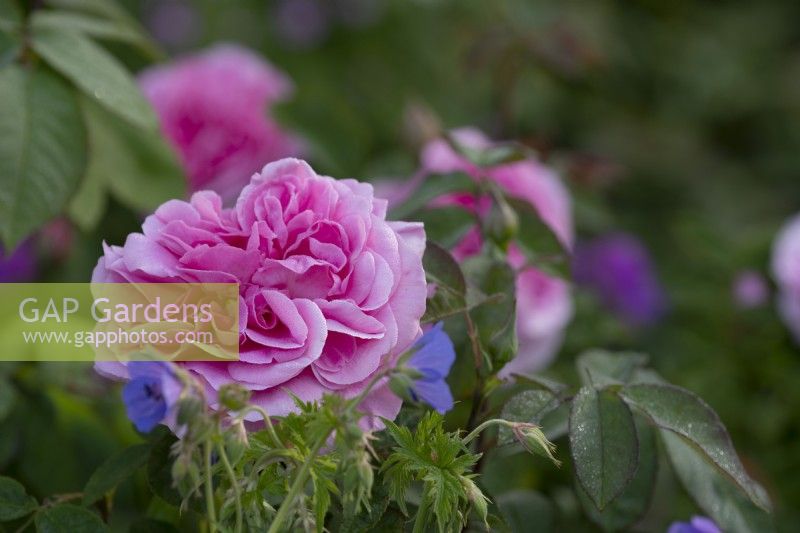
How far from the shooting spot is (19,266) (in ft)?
4.04

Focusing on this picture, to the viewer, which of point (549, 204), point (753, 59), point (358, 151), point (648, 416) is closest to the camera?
point (648, 416)

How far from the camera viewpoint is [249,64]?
4.52ft

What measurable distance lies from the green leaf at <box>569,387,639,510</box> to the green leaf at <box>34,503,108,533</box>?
0.96ft

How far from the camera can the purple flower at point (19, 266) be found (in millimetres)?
1219

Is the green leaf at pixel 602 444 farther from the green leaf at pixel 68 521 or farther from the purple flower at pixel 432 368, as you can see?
the green leaf at pixel 68 521

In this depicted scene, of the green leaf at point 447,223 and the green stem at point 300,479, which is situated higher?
the green stem at point 300,479

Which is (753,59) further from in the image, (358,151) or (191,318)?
(191,318)

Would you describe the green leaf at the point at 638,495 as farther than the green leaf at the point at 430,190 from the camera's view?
No

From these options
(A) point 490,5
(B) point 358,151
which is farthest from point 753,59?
(B) point 358,151

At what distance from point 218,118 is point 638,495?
0.78 meters

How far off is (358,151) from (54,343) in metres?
0.69

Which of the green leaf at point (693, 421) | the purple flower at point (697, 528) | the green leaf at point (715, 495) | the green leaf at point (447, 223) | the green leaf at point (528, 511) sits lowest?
the green leaf at point (528, 511)

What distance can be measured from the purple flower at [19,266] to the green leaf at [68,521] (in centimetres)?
68

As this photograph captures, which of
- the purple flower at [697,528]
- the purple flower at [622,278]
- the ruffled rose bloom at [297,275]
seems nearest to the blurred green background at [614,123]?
the purple flower at [622,278]
